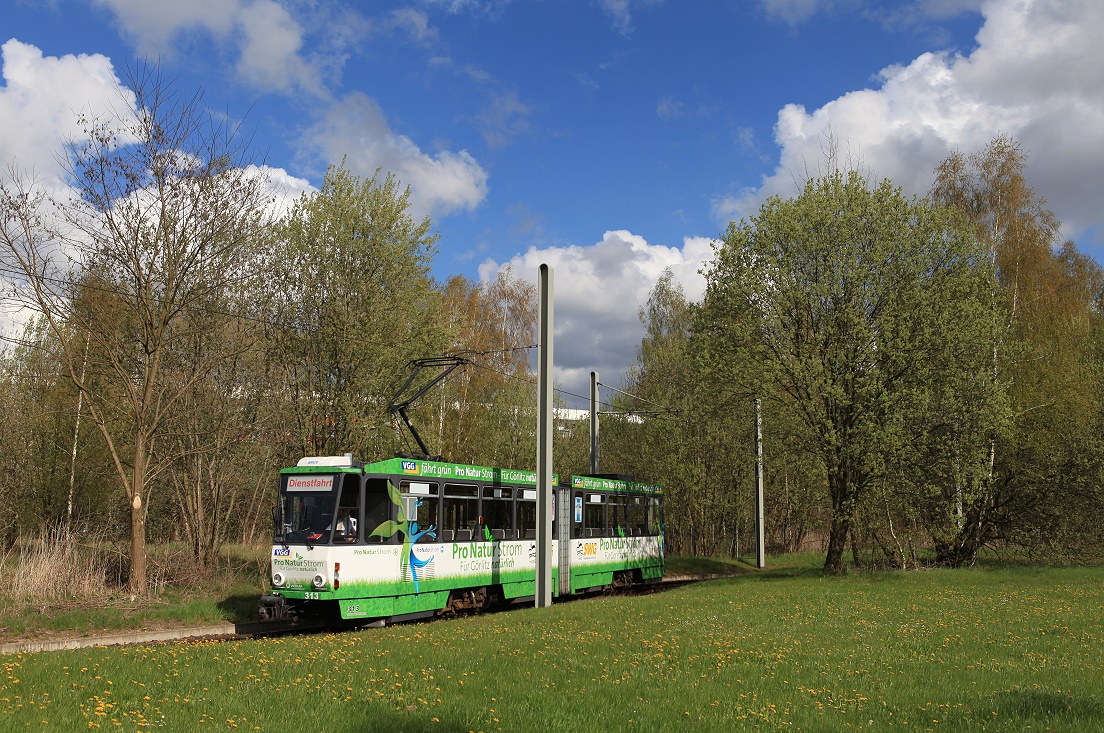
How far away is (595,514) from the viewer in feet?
72.3

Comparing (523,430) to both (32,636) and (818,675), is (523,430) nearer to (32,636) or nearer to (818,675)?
(32,636)

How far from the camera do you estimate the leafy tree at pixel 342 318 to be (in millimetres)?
23172

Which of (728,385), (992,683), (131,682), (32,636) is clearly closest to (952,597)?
(728,385)

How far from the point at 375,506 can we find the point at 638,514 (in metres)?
11.2

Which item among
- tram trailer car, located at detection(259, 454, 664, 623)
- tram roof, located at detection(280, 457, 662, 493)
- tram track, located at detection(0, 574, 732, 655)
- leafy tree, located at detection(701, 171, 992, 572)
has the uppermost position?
leafy tree, located at detection(701, 171, 992, 572)

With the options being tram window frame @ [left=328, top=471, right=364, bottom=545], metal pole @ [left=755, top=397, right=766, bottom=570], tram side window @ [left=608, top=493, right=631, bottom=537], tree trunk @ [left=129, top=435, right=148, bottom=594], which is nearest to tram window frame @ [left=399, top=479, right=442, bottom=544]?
tram window frame @ [left=328, top=471, right=364, bottom=545]

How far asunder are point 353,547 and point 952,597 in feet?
43.8

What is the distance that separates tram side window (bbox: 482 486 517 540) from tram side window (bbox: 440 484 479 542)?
41 cm

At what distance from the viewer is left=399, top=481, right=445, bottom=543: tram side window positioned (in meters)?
15.7

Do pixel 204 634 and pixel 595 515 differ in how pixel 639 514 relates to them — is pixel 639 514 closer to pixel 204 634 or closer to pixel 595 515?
pixel 595 515

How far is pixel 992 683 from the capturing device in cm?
859

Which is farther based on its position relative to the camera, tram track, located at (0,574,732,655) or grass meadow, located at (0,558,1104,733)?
tram track, located at (0,574,732,655)

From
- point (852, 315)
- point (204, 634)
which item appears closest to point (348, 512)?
point (204, 634)

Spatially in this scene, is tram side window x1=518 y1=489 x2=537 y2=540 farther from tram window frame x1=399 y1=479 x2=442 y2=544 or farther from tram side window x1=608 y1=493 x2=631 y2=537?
tram side window x1=608 y1=493 x2=631 y2=537
